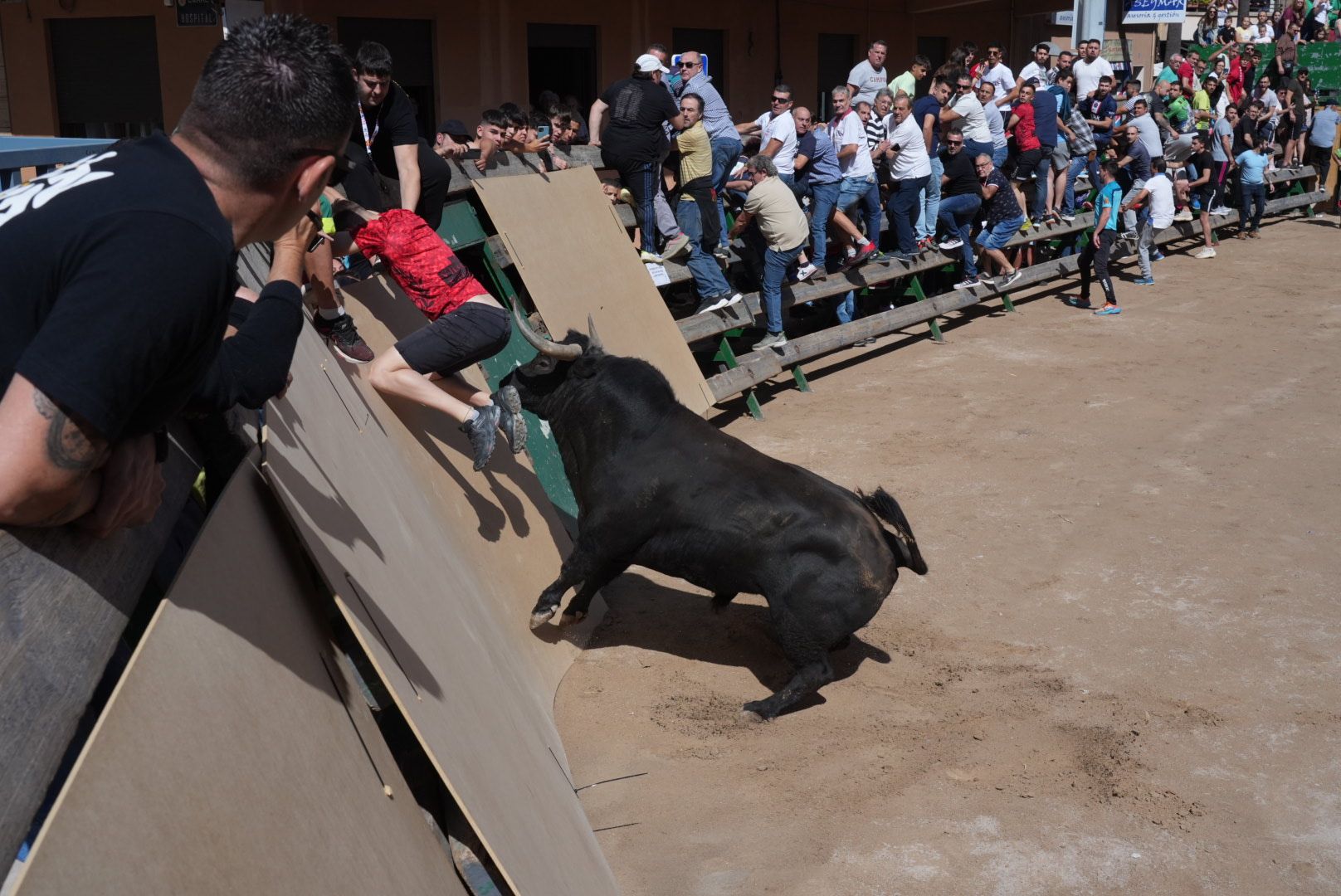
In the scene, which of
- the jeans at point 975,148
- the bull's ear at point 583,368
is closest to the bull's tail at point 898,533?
the bull's ear at point 583,368

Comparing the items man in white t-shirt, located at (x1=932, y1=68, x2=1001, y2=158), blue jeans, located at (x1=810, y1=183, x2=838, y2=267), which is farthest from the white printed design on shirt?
man in white t-shirt, located at (x1=932, y1=68, x2=1001, y2=158)

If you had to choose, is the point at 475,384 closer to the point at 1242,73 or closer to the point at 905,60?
the point at 905,60

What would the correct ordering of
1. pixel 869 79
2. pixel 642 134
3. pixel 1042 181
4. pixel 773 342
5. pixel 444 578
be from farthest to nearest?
1. pixel 1042 181
2. pixel 869 79
3. pixel 773 342
4. pixel 642 134
5. pixel 444 578

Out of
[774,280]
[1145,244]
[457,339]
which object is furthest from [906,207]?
[457,339]

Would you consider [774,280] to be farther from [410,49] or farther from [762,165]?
[410,49]

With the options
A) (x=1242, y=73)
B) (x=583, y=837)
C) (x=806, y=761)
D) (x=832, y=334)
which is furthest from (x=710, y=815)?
(x=1242, y=73)

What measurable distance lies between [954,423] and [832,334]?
1924mm

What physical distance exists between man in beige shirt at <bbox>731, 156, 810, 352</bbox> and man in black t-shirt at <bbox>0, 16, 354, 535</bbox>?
871cm

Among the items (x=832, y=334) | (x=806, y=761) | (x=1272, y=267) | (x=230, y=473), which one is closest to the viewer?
(x=230, y=473)

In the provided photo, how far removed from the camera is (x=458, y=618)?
3.92 meters

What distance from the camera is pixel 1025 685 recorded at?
19.7 ft

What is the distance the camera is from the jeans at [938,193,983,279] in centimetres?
1336

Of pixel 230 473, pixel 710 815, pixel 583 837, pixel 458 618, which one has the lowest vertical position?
pixel 710 815

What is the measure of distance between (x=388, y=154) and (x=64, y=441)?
5728 millimetres
